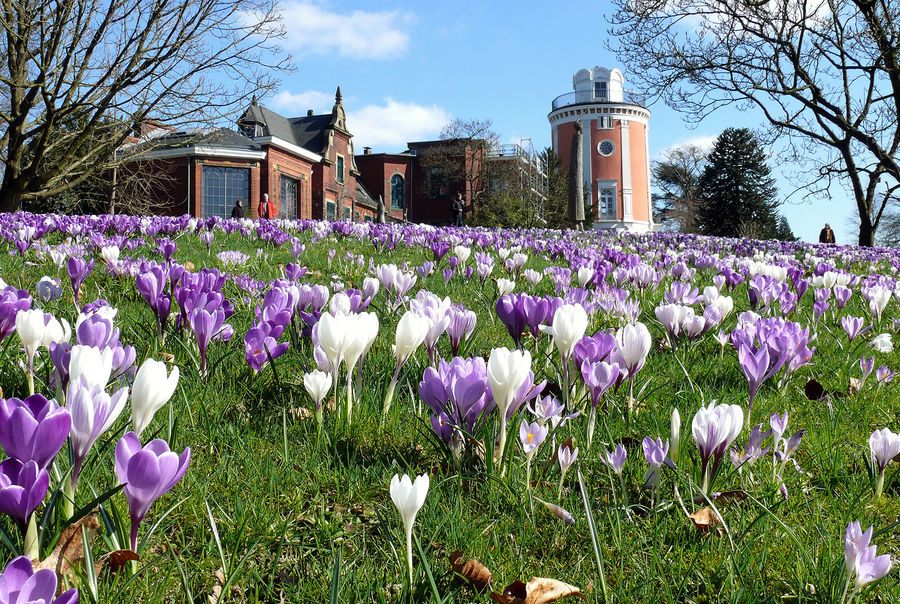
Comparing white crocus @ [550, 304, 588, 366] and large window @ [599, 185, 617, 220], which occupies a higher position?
large window @ [599, 185, 617, 220]

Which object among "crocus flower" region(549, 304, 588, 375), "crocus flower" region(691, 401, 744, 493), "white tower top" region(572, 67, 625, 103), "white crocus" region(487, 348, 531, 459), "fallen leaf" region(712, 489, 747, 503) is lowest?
"fallen leaf" region(712, 489, 747, 503)

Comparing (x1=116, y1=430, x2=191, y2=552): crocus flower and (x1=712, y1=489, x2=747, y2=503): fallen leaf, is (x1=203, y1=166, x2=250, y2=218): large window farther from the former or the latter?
(x1=116, y1=430, x2=191, y2=552): crocus flower

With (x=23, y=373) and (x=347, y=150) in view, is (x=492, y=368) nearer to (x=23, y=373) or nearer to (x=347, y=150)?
(x=23, y=373)

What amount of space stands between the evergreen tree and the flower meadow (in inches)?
2349

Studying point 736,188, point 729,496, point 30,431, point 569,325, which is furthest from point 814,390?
point 736,188

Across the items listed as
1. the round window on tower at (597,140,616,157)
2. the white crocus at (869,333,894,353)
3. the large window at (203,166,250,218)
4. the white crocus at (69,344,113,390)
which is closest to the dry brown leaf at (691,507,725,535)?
the white crocus at (69,344,113,390)

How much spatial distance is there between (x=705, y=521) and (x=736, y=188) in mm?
62211

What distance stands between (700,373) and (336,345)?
1.82 meters

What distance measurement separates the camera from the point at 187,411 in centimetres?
211

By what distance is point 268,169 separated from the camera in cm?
4566

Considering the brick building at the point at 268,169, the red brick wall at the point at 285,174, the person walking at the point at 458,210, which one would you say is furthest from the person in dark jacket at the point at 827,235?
the red brick wall at the point at 285,174

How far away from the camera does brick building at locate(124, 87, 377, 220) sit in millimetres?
44750

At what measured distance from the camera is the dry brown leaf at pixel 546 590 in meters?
1.29

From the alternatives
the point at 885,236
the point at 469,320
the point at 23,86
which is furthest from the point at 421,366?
the point at 885,236
